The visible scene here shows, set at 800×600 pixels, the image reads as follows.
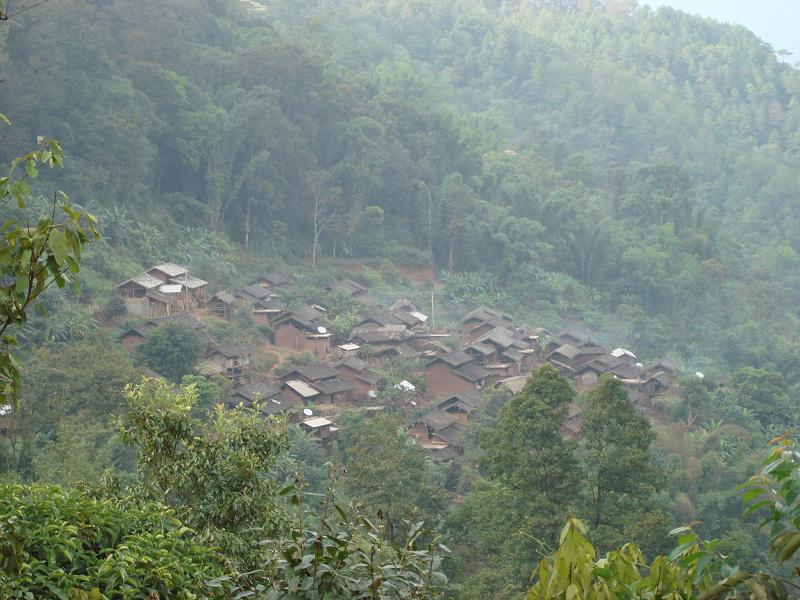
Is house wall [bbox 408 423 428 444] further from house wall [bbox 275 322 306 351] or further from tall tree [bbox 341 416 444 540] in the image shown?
house wall [bbox 275 322 306 351]

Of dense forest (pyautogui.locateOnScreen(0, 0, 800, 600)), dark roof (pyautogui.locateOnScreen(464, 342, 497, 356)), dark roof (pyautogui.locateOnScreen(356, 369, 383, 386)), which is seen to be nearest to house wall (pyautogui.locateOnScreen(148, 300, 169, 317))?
dense forest (pyautogui.locateOnScreen(0, 0, 800, 600))

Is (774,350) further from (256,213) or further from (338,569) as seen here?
(338,569)

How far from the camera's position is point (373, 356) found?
73.5 feet

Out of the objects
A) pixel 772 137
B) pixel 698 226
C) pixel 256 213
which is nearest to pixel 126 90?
pixel 256 213

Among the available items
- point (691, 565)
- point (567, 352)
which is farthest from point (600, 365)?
point (691, 565)

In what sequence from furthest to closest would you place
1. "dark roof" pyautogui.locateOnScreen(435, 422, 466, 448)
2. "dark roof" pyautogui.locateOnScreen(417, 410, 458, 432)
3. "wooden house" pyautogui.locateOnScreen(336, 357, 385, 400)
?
"wooden house" pyautogui.locateOnScreen(336, 357, 385, 400)
"dark roof" pyautogui.locateOnScreen(417, 410, 458, 432)
"dark roof" pyautogui.locateOnScreen(435, 422, 466, 448)

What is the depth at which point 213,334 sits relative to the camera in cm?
2091

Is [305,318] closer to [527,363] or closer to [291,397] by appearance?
[291,397]

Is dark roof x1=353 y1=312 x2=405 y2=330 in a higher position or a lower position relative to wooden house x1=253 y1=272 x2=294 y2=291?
higher

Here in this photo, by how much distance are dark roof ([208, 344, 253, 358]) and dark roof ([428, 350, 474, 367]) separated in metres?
4.51

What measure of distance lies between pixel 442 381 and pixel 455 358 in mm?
658

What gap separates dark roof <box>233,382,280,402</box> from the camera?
1764cm

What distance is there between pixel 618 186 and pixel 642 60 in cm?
3011

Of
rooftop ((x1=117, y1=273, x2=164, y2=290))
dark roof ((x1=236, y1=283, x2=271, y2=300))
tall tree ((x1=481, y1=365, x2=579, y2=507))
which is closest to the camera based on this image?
tall tree ((x1=481, y1=365, x2=579, y2=507))
